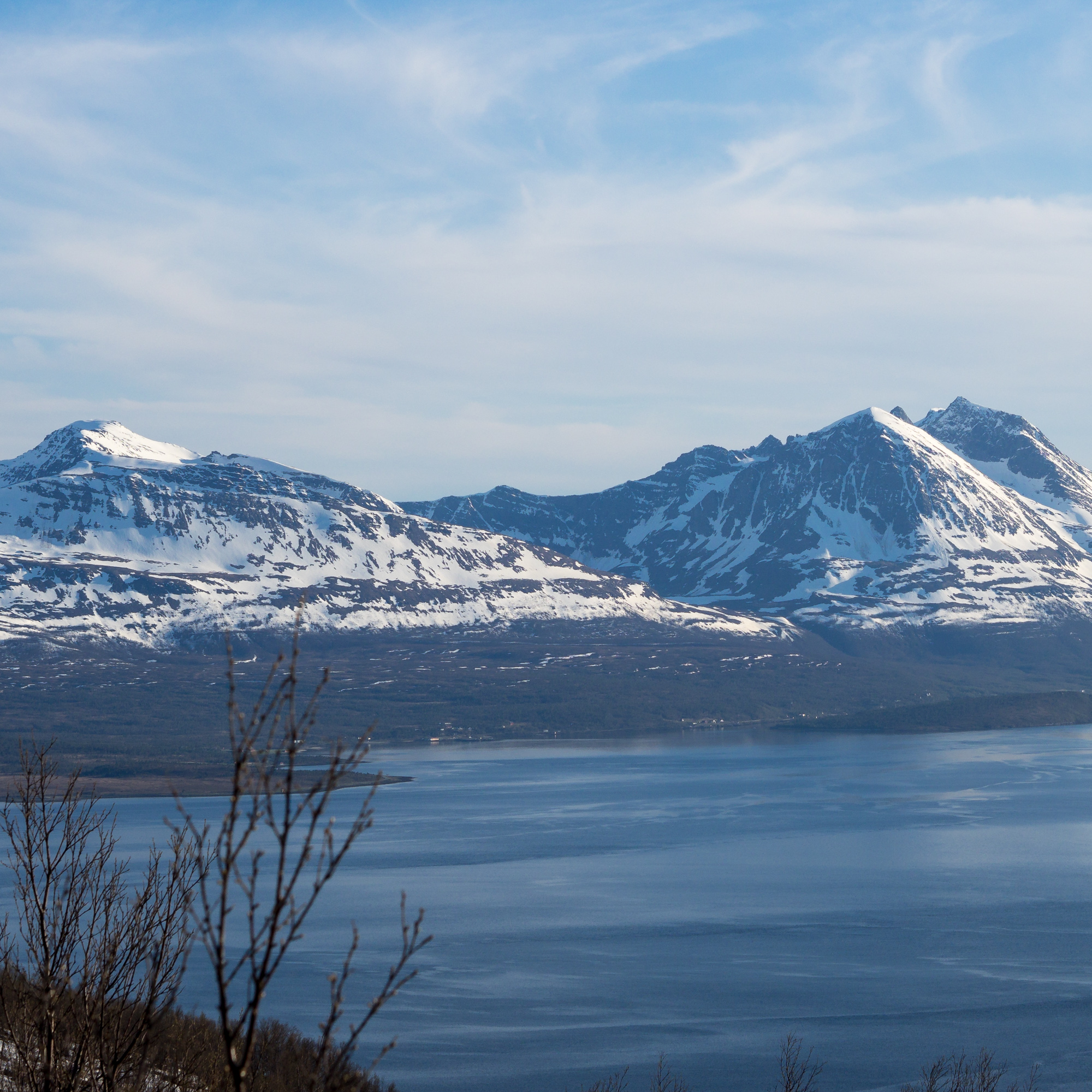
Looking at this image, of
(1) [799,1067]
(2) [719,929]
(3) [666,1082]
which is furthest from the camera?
(2) [719,929]

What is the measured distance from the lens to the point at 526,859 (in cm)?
7344

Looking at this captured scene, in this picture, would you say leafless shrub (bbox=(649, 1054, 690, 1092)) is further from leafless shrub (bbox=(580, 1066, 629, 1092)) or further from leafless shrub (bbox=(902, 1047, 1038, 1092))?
leafless shrub (bbox=(902, 1047, 1038, 1092))

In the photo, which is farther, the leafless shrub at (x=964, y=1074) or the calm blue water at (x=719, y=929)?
the calm blue water at (x=719, y=929)

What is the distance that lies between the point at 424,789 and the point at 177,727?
214 ft

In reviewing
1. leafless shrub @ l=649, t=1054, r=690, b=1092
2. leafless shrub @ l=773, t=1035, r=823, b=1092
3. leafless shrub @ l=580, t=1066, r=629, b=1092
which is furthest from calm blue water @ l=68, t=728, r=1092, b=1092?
leafless shrub @ l=649, t=1054, r=690, b=1092

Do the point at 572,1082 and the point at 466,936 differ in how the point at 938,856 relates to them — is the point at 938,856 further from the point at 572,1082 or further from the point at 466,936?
the point at 572,1082

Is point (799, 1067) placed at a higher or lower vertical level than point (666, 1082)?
lower

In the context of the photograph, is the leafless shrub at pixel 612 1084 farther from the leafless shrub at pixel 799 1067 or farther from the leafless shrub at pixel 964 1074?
the leafless shrub at pixel 964 1074

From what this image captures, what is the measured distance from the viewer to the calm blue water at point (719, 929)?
37969 millimetres

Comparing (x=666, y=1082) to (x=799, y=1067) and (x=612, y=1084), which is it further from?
(x=799, y=1067)

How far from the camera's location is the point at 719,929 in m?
55.5

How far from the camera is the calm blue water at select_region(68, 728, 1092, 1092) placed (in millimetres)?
37969

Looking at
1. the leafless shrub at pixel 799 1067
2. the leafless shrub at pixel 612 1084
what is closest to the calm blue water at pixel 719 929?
the leafless shrub at pixel 799 1067

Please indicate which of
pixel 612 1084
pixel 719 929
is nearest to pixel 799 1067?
pixel 612 1084
